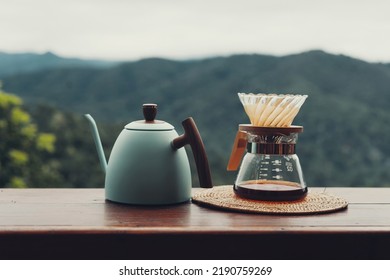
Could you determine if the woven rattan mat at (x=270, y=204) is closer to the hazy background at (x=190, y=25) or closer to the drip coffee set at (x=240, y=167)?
the drip coffee set at (x=240, y=167)

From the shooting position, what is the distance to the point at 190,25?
2.56 m

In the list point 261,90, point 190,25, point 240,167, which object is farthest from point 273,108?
point 261,90

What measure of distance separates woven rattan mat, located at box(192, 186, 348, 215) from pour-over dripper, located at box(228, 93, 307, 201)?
0.08 feet

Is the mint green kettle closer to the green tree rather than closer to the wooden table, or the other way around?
the wooden table

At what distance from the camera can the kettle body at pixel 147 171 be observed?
1.11 metres

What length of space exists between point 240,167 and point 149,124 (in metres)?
0.22

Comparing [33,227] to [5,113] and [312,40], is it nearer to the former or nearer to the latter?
[5,113]

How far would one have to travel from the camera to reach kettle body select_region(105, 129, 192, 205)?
1.11 meters

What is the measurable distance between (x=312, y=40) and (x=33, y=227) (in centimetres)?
199

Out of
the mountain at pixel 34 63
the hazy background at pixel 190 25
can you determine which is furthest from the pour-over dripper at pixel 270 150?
the mountain at pixel 34 63

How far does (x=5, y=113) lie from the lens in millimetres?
2443

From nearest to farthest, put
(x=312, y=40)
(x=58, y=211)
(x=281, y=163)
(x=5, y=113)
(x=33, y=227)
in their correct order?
(x=33, y=227) → (x=58, y=211) → (x=281, y=163) → (x=5, y=113) → (x=312, y=40)

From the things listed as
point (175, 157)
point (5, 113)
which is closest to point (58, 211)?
point (175, 157)

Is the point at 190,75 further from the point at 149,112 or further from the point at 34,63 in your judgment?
the point at 149,112
